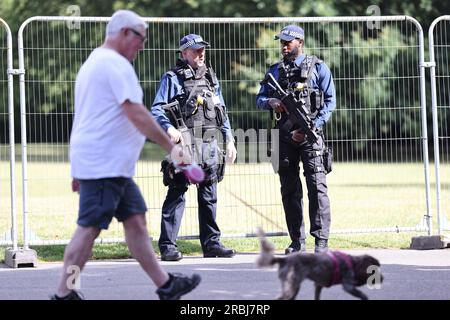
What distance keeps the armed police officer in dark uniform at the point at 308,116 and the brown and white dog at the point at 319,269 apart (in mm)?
2923

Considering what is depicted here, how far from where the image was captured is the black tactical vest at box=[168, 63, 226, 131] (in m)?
9.52

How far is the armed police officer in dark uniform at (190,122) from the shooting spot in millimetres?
9484

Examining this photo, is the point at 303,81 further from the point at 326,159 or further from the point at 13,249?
the point at 13,249

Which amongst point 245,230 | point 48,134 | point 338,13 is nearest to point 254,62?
point 245,230

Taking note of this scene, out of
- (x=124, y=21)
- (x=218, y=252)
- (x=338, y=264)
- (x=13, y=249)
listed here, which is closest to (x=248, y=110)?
(x=218, y=252)

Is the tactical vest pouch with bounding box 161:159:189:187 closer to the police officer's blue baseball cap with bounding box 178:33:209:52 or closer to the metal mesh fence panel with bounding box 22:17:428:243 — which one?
the police officer's blue baseball cap with bounding box 178:33:209:52

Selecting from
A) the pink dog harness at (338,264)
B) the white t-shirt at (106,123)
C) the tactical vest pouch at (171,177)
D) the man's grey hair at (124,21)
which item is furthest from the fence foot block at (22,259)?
the pink dog harness at (338,264)

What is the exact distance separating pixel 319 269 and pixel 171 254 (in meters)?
3.33

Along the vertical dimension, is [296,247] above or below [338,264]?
below

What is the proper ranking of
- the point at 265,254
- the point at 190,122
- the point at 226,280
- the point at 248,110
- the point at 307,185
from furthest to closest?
the point at 248,110 → the point at 307,185 → the point at 190,122 → the point at 226,280 → the point at 265,254

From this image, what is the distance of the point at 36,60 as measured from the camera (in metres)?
11.7

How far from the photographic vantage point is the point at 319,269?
21.0ft

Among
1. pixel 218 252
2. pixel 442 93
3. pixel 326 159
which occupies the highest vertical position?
pixel 442 93

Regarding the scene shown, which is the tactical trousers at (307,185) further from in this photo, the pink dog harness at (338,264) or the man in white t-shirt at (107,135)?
the man in white t-shirt at (107,135)
